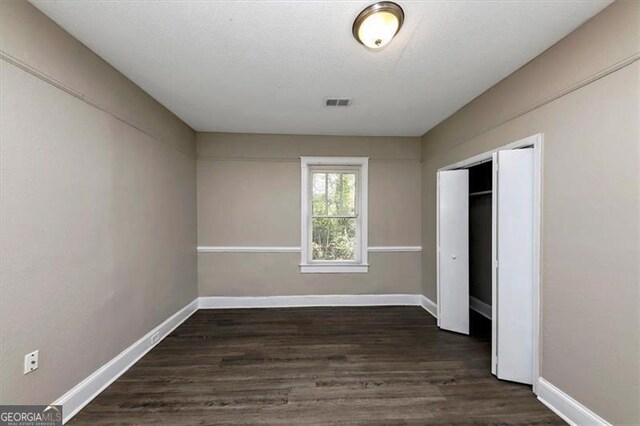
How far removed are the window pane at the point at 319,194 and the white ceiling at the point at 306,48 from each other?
1.27 metres

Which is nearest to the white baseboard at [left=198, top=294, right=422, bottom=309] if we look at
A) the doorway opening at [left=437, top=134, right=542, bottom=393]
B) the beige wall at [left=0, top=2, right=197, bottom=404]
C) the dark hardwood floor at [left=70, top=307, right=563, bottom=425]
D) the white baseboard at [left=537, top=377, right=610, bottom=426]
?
the dark hardwood floor at [left=70, top=307, right=563, bottom=425]

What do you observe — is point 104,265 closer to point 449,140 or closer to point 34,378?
point 34,378

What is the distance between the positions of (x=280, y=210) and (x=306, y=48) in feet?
8.29

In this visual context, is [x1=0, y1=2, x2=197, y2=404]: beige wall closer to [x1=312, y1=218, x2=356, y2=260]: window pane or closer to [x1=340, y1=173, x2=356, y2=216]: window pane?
[x1=312, y1=218, x2=356, y2=260]: window pane

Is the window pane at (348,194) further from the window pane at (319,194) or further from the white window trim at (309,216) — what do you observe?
the window pane at (319,194)

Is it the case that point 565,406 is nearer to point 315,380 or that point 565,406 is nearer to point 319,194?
point 315,380

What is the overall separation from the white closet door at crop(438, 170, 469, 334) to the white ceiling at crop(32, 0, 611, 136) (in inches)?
34.9

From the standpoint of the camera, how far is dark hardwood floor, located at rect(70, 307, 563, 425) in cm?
192

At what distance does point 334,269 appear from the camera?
4176mm

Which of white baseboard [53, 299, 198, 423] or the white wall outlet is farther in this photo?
white baseboard [53, 299, 198, 423]

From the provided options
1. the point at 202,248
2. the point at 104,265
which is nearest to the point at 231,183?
the point at 202,248

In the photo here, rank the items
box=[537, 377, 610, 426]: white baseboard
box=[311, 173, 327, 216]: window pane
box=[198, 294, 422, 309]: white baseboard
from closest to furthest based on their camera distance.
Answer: box=[537, 377, 610, 426]: white baseboard
box=[198, 294, 422, 309]: white baseboard
box=[311, 173, 327, 216]: window pane

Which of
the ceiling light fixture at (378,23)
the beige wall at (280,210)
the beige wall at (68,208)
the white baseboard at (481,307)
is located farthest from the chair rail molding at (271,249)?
the ceiling light fixture at (378,23)

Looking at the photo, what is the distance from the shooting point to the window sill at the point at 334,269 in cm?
416
